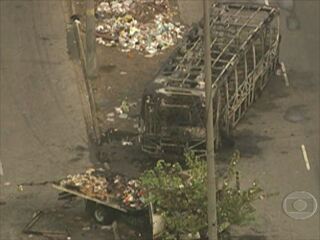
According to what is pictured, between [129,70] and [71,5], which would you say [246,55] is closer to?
[129,70]

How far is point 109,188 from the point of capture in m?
20.8

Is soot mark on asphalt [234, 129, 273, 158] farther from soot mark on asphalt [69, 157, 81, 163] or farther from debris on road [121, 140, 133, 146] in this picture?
soot mark on asphalt [69, 157, 81, 163]

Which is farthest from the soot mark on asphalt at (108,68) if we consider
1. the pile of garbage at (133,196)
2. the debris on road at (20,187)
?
the pile of garbage at (133,196)

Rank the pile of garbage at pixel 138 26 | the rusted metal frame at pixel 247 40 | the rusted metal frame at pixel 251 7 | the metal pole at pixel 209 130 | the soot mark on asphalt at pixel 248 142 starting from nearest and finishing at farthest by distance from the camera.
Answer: the metal pole at pixel 209 130 < the rusted metal frame at pixel 247 40 < the soot mark on asphalt at pixel 248 142 < the rusted metal frame at pixel 251 7 < the pile of garbage at pixel 138 26

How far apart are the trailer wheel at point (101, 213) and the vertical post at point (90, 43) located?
6433 millimetres

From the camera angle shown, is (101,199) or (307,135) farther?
(307,135)

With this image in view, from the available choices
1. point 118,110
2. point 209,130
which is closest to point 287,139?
point 118,110

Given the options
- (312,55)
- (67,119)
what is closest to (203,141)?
(67,119)

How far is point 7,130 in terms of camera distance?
81.9 feet

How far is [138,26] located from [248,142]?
24.1ft

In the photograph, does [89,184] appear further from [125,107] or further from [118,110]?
[125,107]

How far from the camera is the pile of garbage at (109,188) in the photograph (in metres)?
20.4

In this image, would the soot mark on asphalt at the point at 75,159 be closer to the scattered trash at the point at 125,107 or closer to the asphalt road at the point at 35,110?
the asphalt road at the point at 35,110

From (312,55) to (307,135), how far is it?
4629 millimetres
